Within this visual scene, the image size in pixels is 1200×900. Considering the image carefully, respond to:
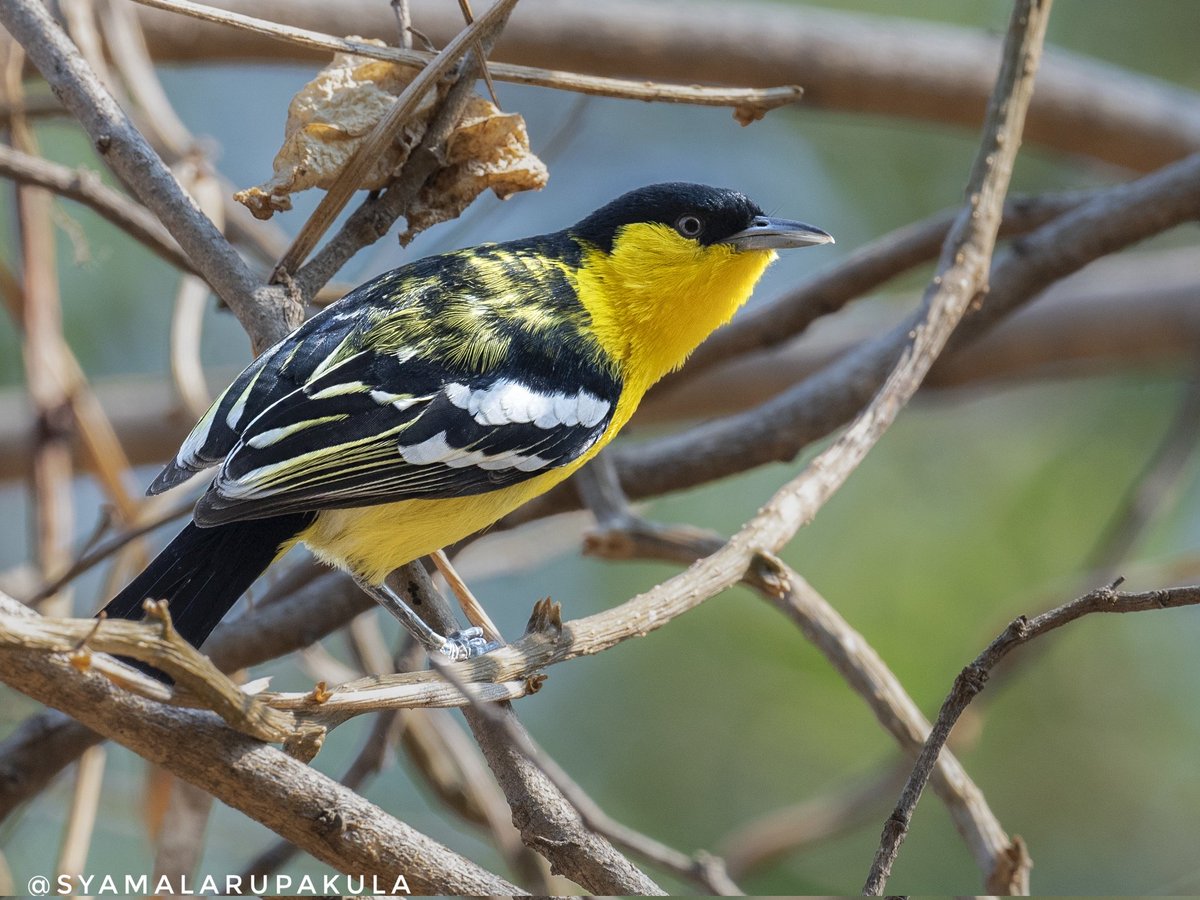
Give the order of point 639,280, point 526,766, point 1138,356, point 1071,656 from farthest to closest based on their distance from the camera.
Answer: point 1071,656 → point 1138,356 → point 639,280 → point 526,766

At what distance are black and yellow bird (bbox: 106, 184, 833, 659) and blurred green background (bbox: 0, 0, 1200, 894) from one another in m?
1.90

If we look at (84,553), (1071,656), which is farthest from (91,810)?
(1071,656)

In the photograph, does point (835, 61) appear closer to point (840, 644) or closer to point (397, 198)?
point (397, 198)

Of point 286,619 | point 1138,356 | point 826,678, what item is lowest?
point 286,619

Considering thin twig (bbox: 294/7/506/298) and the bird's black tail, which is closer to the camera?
the bird's black tail

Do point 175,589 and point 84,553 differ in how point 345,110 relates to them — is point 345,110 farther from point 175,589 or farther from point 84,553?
point 84,553

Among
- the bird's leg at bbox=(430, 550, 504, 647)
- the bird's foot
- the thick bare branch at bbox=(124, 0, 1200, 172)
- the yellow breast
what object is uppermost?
the thick bare branch at bbox=(124, 0, 1200, 172)

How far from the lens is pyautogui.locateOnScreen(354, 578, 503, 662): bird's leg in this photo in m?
2.24

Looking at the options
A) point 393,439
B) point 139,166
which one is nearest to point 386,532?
point 393,439

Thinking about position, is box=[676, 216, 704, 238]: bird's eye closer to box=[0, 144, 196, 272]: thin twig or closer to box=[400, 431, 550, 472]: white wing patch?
box=[400, 431, 550, 472]: white wing patch

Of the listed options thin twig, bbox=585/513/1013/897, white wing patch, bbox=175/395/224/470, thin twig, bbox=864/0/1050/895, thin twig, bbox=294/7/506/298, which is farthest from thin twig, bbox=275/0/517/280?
thin twig, bbox=864/0/1050/895

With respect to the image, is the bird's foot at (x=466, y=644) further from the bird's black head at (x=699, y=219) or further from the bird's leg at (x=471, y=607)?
the bird's black head at (x=699, y=219)

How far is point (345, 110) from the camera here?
7.56 ft

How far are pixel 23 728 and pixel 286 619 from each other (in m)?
0.55
